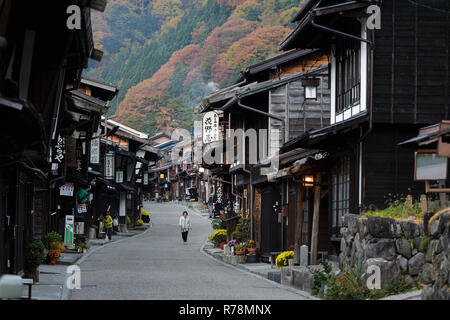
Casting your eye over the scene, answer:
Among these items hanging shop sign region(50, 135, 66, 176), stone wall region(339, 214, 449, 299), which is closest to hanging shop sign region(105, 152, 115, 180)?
hanging shop sign region(50, 135, 66, 176)

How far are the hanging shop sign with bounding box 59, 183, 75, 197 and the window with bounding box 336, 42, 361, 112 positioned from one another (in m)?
18.8

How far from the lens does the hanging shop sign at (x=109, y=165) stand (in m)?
51.9

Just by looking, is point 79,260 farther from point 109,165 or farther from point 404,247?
point 109,165

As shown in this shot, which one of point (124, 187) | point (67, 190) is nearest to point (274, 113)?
point (67, 190)

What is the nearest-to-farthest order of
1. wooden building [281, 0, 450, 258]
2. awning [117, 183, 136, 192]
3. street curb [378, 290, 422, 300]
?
street curb [378, 290, 422, 300]
wooden building [281, 0, 450, 258]
awning [117, 183, 136, 192]

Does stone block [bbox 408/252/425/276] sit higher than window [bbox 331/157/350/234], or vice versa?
window [bbox 331/157/350/234]

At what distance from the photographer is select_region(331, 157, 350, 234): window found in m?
22.6

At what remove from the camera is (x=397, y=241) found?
16.5 meters

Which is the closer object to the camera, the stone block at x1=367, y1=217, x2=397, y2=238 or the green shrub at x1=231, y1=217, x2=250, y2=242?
the stone block at x1=367, y1=217, x2=397, y2=238

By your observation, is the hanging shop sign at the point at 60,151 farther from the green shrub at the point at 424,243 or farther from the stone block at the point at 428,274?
the stone block at the point at 428,274

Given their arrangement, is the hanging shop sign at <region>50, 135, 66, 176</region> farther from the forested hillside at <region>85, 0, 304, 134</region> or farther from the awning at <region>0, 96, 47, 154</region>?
the forested hillside at <region>85, 0, 304, 134</region>

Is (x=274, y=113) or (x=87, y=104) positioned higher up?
(x=274, y=113)

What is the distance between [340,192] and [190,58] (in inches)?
4771

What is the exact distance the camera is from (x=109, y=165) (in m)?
52.3
